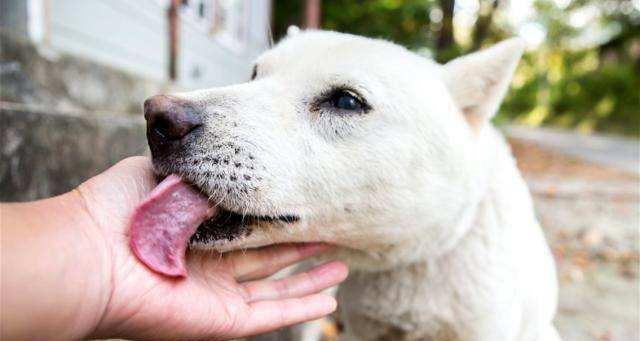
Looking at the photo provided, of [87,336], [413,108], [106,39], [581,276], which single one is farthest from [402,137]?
[106,39]

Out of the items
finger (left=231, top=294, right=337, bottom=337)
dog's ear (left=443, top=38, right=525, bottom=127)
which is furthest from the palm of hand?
dog's ear (left=443, top=38, right=525, bottom=127)

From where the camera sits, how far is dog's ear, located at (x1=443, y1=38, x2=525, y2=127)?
7.39ft

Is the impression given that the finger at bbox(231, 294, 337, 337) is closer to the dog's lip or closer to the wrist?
the dog's lip

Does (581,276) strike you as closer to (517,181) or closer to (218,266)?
(517,181)

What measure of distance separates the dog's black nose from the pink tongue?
13 cm

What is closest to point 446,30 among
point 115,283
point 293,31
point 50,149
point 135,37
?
point 135,37

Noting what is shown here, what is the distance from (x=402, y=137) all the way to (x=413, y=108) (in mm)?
122

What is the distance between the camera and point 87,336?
4.81 ft

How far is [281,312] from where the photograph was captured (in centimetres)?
186

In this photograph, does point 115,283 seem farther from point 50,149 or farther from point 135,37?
point 135,37

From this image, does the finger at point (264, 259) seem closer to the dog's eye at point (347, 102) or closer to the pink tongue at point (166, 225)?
the pink tongue at point (166, 225)

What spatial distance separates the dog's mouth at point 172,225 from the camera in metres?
1.55

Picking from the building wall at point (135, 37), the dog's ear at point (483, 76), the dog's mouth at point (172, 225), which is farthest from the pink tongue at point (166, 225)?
the building wall at point (135, 37)

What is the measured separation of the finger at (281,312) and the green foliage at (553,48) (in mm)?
11133
